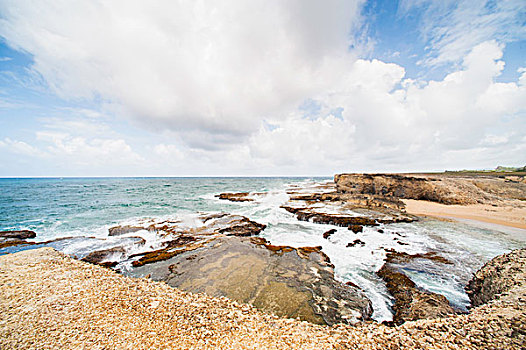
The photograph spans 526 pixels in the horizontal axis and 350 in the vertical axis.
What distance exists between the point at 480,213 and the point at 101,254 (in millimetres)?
37604

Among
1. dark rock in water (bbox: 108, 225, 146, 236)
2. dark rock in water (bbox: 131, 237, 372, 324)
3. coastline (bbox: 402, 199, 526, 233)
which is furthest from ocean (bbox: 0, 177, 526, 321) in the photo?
coastline (bbox: 402, 199, 526, 233)

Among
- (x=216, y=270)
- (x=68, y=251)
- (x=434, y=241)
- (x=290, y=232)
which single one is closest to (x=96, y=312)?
(x=216, y=270)

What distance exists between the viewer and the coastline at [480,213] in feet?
61.3

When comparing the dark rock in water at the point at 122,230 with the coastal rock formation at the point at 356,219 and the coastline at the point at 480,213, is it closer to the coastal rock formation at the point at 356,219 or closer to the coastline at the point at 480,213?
the coastal rock formation at the point at 356,219

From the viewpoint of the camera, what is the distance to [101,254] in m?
11.9

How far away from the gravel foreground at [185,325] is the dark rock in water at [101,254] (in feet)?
16.0

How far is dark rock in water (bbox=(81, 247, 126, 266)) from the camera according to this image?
1122 cm

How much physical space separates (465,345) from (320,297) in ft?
13.9

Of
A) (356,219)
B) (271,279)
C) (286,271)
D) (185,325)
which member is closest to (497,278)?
(286,271)

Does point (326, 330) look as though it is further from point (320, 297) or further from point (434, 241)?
point (434, 241)

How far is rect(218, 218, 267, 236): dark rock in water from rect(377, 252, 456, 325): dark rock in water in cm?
959

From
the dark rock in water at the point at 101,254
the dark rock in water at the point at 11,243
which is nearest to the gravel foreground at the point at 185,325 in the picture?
the dark rock in water at the point at 101,254

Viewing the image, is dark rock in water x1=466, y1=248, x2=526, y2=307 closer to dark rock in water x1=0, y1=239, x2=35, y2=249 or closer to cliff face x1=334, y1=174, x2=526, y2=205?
cliff face x1=334, y1=174, x2=526, y2=205

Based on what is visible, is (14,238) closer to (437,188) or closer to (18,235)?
(18,235)
